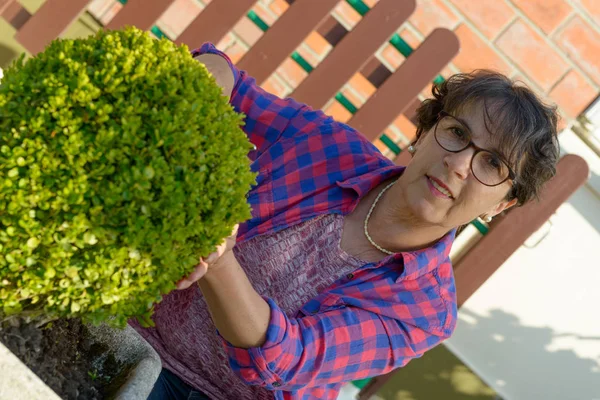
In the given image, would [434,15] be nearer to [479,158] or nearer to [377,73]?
[377,73]

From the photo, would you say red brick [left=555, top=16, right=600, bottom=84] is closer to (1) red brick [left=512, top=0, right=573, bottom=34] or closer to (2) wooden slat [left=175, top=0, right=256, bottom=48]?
(1) red brick [left=512, top=0, right=573, bottom=34]

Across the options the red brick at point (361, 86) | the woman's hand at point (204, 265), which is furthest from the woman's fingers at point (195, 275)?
the red brick at point (361, 86)

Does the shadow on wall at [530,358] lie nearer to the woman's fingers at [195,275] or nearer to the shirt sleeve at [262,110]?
the shirt sleeve at [262,110]

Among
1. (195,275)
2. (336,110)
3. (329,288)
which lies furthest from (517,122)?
(336,110)

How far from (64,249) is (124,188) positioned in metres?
0.15

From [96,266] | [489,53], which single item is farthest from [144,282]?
[489,53]

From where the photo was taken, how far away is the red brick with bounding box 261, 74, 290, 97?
3.41 metres

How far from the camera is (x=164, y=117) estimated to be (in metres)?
1.15

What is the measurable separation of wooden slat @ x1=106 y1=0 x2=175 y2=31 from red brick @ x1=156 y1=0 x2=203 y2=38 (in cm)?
61

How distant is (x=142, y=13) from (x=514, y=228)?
6.21 ft

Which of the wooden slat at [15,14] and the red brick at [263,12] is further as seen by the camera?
the red brick at [263,12]

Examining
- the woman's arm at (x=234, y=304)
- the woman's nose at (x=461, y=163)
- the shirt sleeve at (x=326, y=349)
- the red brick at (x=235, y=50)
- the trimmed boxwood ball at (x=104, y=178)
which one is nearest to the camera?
the trimmed boxwood ball at (x=104, y=178)

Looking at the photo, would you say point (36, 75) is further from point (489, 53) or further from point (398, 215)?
point (489, 53)

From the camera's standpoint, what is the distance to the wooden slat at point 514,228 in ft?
9.34
